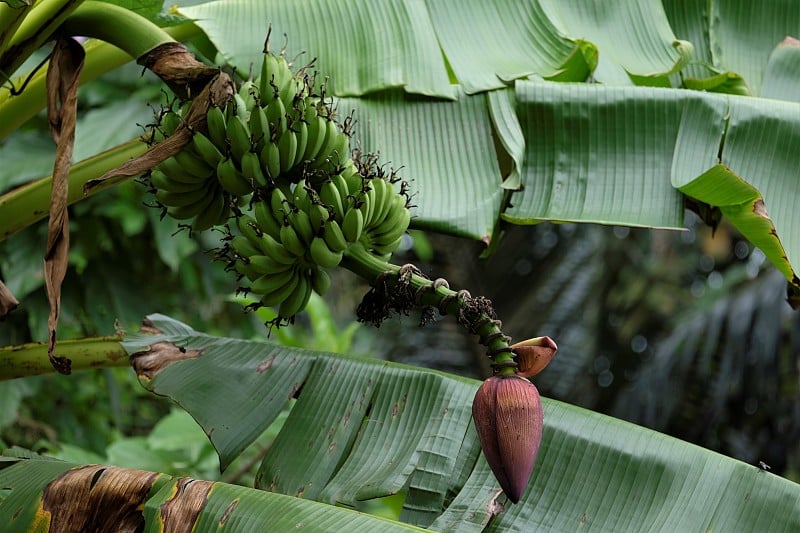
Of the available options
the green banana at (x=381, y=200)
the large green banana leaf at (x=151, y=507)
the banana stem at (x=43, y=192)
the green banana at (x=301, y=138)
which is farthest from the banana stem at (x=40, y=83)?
the large green banana leaf at (x=151, y=507)

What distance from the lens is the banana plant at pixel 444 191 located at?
3.66 feet

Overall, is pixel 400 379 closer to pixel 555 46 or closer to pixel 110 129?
pixel 555 46

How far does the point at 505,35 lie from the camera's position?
5.46ft

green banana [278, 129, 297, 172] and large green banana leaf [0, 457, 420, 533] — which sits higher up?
green banana [278, 129, 297, 172]

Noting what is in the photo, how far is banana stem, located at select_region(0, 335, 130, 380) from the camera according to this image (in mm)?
1371

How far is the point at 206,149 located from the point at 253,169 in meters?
0.07

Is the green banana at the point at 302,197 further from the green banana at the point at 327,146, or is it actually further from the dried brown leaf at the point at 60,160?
the dried brown leaf at the point at 60,160

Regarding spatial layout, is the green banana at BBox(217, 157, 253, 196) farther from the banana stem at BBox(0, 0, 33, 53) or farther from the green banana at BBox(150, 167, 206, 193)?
the banana stem at BBox(0, 0, 33, 53)

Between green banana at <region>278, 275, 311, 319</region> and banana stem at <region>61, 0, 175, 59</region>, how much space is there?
1.25 feet

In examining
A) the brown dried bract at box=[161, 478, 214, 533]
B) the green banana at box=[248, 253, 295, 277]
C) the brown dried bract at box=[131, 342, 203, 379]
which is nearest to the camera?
the brown dried bract at box=[161, 478, 214, 533]

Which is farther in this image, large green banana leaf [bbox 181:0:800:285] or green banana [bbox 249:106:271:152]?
large green banana leaf [bbox 181:0:800:285]

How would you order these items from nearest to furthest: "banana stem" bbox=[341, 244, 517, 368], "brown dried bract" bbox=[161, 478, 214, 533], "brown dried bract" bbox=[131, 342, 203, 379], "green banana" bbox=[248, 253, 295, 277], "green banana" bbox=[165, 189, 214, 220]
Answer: "banana stem" bbox=[341, 244, 517, 368] → "brown dried bract" bbox=[161, 478, 214, 533] → "green banana" bbox=[248, 253, 295, 277] → "green banana" bbox=[165, 189, 214, 220] → "brown dried bract" bbox=[131, 342, 203, 379]

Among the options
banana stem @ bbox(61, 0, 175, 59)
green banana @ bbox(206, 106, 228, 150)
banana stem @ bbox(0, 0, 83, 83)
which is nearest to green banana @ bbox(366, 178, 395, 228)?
green banana @ bbox(206, 106, 228, 150)

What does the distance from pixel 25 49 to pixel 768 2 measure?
1565mm
